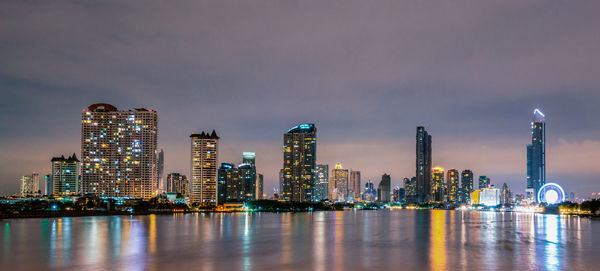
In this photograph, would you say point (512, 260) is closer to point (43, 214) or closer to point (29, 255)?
point (29, 255)

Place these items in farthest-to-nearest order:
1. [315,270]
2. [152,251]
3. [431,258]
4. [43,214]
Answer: [43,214]
[152,251]
[431,258]
[315,270]

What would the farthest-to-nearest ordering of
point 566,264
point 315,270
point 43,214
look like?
point 43,214, point 566,264, point 315,270

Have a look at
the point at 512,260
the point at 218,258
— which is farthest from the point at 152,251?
the point at 512,260

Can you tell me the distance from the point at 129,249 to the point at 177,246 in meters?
6.74

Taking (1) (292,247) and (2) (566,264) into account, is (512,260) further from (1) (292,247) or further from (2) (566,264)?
(1) (292,247)

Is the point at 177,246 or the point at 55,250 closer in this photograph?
the point at 55,250

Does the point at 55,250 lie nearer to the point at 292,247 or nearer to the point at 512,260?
the point at 292,247

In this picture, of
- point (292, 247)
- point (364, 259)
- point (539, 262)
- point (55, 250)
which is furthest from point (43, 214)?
point (539, 262)

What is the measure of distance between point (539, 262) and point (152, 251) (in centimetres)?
4294

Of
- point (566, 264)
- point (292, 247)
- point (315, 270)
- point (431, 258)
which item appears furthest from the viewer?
point (292, 247)

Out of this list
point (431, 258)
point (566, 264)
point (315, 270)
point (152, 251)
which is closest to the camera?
point (315, 270)

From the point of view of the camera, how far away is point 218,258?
2175 inches

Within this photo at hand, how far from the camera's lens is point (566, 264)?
5262 centimetres

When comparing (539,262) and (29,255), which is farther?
(29,255)
